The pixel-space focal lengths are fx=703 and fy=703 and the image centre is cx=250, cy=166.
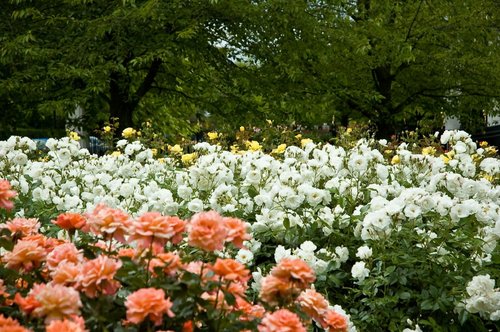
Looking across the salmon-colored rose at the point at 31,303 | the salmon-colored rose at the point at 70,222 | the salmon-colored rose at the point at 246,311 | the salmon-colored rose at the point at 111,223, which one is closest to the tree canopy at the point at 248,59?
the salmon-colored rose at the point at 70,222

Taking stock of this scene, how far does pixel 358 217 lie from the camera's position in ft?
12.3

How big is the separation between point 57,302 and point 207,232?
1.36ft

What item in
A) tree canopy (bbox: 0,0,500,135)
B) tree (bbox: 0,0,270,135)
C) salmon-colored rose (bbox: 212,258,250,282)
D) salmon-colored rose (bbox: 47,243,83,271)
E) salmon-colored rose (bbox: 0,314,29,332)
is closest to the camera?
salmon-colored rose (bbox: 0,314,29,332)

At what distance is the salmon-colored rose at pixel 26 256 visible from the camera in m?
2.01

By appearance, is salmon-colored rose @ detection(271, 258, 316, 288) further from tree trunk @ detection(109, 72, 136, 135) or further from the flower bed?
tree trunk @ detection(109, 72, 136, 135)

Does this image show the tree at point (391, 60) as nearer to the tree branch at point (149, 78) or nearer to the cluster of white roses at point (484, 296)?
the tree branch at point (149, 78)

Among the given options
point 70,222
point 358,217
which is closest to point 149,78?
point 358,217

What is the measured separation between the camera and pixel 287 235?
368 cm

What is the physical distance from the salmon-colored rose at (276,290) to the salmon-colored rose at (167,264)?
0.25 metres

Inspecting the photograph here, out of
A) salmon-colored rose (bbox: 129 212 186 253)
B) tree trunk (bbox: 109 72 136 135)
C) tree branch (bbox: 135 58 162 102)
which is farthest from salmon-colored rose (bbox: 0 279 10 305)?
tree branch (bbox: 135 58 162 102)

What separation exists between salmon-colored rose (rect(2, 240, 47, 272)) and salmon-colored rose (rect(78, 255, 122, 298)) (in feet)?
0.89

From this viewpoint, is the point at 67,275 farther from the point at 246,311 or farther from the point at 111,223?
the point at 246,311

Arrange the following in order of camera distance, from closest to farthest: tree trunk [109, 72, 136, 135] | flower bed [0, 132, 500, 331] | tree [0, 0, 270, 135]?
flower bed [0, 132, 500, 331], tree [0, 0, 270, 135], tree trunk [109, 72, 136, 135]

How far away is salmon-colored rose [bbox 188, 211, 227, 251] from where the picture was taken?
6.01 ft
